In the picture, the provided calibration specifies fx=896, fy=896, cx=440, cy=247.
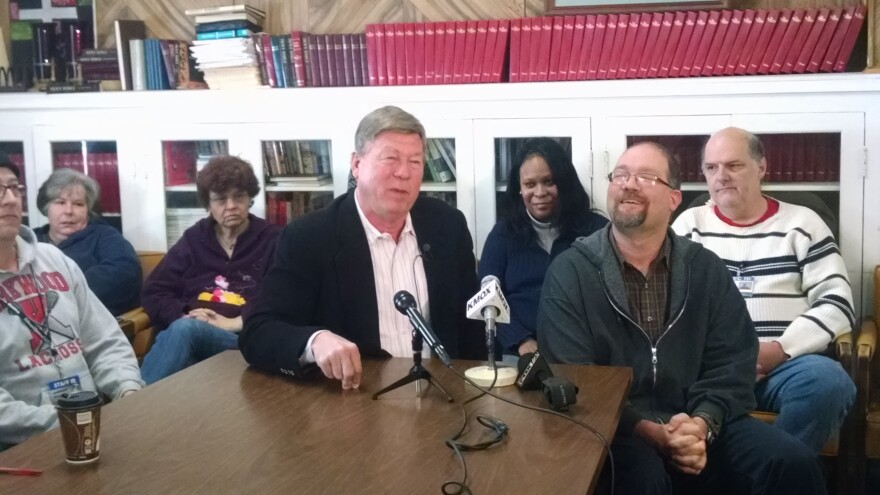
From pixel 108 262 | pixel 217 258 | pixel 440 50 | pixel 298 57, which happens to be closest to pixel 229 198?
pixel 217 258

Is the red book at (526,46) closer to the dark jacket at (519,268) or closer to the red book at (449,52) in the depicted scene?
the red book at (449,52)

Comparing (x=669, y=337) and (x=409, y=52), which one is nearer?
(x=669, y=337)

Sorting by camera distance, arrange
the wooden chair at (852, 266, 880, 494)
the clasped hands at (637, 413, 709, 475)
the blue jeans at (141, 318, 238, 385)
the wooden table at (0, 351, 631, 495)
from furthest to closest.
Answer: the blue jeans at (141, 318, 238, 385)
the wooden chair at (852, 266, 880, 494)
the clasped hands at (637, 413, 709, 475)
the wooden table at (0, 351, 631, 495)

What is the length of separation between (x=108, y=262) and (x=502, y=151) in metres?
1.68

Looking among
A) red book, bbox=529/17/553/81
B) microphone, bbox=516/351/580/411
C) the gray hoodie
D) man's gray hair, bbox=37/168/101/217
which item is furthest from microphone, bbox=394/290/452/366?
man's gray hair, bbox=37/168/101/217

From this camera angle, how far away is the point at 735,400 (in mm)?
2264

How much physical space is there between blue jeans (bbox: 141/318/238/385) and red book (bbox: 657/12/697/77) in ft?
6.31

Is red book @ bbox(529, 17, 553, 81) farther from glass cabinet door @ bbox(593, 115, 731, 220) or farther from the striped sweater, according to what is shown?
the striped sweater

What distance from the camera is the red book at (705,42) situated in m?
3.32

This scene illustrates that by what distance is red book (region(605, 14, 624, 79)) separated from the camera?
3.41 meters

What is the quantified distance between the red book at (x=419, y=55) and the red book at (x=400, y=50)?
1.8 inches

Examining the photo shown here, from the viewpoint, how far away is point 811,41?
3270mm

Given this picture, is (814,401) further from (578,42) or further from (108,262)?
(108,262)

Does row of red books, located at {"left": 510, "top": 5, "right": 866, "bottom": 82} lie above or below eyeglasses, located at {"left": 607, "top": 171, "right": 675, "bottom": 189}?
above
